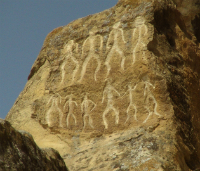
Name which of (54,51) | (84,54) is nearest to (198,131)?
(84,54)

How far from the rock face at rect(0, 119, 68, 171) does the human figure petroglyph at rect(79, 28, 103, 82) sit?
2.09 meters

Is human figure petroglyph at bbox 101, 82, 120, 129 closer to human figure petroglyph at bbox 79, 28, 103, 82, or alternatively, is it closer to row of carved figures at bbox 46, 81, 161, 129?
row of carved figures at bbox 46, 81, 161, 129

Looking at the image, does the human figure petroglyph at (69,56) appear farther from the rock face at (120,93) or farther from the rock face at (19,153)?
the rock face at (19,153)

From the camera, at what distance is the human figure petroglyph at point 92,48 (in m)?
4.84

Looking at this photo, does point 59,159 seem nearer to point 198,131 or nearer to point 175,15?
point 198,131

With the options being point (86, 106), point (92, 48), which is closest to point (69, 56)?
point (92, 48)

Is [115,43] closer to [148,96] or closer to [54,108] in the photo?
[148,96]

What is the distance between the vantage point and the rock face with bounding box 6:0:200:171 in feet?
13.2

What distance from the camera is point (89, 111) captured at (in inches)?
181

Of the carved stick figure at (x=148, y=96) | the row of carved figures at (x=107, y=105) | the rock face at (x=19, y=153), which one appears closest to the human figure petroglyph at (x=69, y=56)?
the row of carved figures at (x=107, y=105)

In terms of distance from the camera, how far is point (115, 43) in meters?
4.82

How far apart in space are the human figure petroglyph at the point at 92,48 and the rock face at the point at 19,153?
2.09 metres

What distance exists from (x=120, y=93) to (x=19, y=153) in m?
2.17

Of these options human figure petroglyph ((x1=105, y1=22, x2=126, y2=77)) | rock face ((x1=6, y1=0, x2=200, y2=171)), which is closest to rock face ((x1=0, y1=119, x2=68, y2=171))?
rock face ((x1=6, y1=0, x2=200, y2=171))
